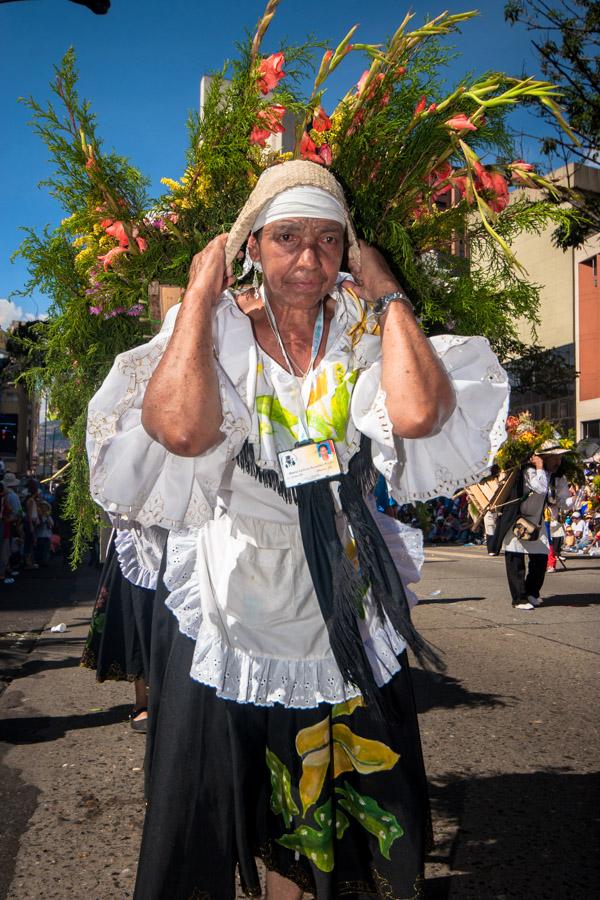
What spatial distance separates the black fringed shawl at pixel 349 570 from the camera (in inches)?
79.9

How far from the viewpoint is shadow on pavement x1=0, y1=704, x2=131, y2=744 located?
16.0ft

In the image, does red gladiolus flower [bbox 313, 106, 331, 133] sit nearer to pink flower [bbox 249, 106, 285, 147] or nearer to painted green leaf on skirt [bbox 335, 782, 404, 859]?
pink flower [bbox 249, 106, 285, 147]

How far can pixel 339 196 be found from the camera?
2242mm

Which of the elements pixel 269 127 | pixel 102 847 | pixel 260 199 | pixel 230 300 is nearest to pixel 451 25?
pixel 269 127

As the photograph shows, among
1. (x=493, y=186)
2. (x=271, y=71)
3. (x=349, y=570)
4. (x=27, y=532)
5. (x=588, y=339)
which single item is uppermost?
(x=588, y=339)

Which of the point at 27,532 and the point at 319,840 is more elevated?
the point at 27,532

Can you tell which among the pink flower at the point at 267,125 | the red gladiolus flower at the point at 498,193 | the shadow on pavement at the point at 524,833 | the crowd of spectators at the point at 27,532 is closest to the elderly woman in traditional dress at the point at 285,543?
the pink flower at the point at 267,125

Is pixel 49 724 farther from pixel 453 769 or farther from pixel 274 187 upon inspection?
pixel 274 187

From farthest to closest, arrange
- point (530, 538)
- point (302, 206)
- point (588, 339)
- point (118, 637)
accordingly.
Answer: point (588, 339), point (530, 538), point (118, 637), point (302, 206)

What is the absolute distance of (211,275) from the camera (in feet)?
6.97

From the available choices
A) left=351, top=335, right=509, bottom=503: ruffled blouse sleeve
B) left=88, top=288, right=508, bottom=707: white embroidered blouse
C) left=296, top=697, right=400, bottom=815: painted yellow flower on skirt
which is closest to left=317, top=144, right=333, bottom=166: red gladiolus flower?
left=88, top=288, right=508, bottom=707: white embroidered blouse

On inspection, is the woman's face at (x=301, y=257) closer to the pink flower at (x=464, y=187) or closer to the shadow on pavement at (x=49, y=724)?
the pink flower at (x=464, y=187)

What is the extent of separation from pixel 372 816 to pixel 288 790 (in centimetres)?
21

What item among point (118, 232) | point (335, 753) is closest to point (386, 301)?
point (118, 232)
